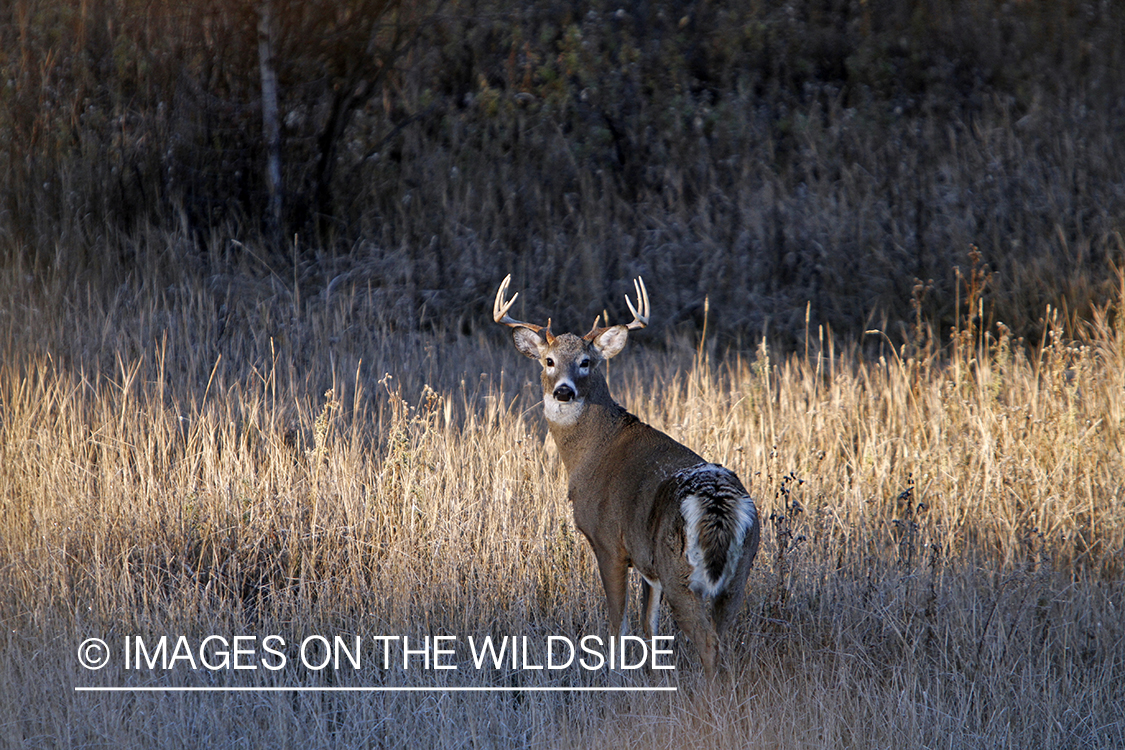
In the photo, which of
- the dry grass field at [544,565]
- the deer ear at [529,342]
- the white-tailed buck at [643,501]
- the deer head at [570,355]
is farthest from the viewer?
the deer ear at [529,342]

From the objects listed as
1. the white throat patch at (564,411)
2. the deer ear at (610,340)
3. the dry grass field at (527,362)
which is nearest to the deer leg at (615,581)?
the dry grass field at (527,362)

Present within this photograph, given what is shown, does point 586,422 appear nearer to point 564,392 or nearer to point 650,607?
point 564,392

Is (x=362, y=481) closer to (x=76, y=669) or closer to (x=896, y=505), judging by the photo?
(x=76, y=669)

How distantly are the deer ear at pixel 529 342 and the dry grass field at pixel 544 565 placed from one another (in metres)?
1.00

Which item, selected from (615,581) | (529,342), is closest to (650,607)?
(615,581)

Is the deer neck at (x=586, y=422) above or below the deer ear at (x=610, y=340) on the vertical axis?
below

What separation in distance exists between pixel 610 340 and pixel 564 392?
405 millimetres

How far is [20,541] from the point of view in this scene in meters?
5.22

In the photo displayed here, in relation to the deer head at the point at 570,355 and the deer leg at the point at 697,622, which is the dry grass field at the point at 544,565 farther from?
the deer head at the point at 570,355

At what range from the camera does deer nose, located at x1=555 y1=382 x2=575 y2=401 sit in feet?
14.3

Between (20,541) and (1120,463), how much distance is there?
577 cm

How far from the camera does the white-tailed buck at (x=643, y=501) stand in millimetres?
3627

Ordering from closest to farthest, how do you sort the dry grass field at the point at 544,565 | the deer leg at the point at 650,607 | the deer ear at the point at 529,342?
1. the dry grass field at the point at 544,565
2. the deer leg at the point at 650,607
3. the deer ear at the point at 529,342

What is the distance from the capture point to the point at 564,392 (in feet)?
14.3
